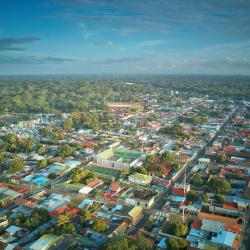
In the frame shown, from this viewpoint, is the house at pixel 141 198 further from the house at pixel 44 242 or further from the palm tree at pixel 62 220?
the house at pixel 44 242

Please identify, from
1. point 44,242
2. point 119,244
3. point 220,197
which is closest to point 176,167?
point 220,197

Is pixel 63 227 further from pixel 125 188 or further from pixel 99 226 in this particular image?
pixel 125 188

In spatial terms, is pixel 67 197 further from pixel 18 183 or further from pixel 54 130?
pixel 54 130

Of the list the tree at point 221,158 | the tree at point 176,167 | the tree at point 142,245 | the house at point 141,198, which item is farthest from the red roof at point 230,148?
the tree at point 142,245

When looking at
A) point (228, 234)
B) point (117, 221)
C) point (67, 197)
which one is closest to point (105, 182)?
point (67, 197)

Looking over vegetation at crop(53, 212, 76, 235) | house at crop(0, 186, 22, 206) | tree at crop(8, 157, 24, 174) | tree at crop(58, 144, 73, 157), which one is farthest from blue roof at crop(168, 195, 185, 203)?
tree at crop(8, 157, 24, 174)

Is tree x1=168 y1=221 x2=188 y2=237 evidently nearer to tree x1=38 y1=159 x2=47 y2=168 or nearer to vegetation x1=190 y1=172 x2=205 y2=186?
vegetation x1=190 y1=172 x2=205 y2=186
